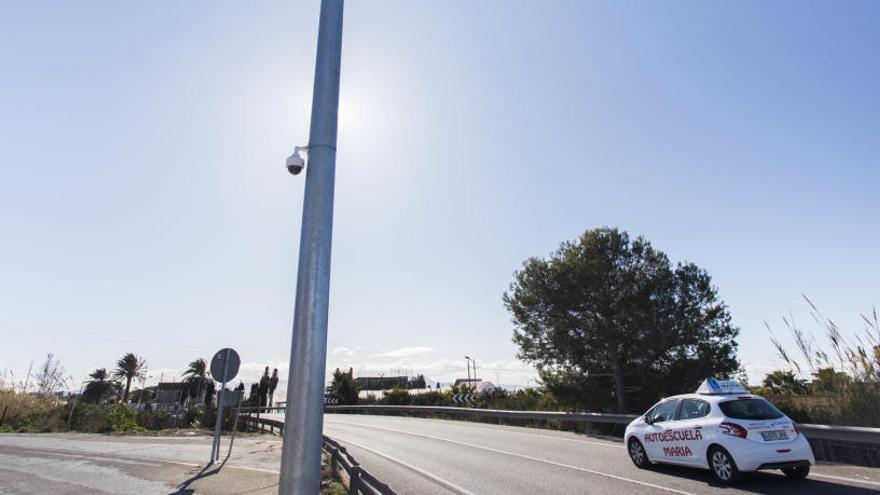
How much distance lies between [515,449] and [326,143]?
11587 mm

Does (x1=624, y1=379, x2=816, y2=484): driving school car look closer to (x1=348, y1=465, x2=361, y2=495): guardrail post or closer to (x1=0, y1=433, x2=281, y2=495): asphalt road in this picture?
(x1=348, y1=465, x2=361, y2=495): guardrail post

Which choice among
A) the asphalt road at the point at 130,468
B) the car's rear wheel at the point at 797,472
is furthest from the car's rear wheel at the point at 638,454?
the asphalt road at the point at 130,468

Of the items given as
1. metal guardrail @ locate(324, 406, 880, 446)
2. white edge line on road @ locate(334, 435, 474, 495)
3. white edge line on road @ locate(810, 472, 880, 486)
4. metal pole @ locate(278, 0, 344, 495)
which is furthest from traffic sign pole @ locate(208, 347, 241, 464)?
white edge line on road @ locate(810, 472, 880, 486)

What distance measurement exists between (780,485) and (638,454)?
2.67 meters

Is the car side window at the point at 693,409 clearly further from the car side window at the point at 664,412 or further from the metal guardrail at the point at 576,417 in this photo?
the metal guardrail at the point at 576,417

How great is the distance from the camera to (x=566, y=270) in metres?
21.7

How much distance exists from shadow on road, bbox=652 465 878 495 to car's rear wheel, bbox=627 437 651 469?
759 millimetres

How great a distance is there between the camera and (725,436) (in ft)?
24.9

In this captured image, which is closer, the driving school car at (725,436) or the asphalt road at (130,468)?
the driving school car at (725,436)

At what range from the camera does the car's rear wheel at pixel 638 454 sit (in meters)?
9.38

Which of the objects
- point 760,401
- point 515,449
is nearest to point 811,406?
point 760,401

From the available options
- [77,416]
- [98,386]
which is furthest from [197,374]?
[77,416]

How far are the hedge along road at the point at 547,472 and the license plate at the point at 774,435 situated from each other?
27.9 inches

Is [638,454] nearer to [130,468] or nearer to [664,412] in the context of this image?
[664,412]
